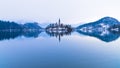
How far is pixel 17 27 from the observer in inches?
4085

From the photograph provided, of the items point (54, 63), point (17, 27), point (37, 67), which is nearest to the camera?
point (37, 67)

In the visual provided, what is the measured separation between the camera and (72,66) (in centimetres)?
1055

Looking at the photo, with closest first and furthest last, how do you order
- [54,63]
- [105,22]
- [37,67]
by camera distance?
1. [37,67]
2. [54,63]
3. [105,22]

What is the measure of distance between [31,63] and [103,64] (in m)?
3.09

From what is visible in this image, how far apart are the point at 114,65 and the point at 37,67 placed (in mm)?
3090

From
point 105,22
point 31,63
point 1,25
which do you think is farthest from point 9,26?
point 31,63

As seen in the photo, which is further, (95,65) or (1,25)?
(1,25)

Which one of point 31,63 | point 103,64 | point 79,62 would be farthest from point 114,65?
point 31,63

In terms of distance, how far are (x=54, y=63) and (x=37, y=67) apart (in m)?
1.13

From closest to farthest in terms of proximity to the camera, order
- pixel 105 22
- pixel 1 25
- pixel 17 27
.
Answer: pixel 1 25 < pixel 17 27 < pixel 105 22

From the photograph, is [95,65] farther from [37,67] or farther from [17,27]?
[17,27]

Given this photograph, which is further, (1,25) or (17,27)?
(17,27)

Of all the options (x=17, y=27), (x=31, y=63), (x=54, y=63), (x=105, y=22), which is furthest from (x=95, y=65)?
(x=105, y=22)

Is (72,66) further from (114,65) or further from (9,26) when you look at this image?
(9,26)
